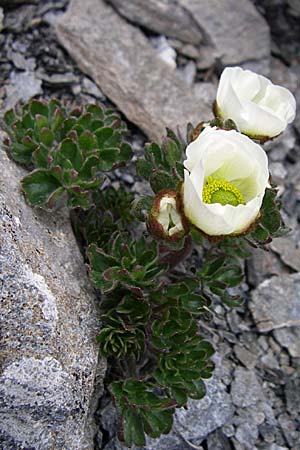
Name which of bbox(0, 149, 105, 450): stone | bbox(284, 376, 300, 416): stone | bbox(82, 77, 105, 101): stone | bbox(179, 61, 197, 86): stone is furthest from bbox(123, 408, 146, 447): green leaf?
bbox(179, 61, 197, 86): stone

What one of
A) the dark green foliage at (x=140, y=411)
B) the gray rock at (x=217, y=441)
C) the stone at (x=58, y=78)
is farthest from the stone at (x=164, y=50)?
the gray rock at (x=217, y=441)

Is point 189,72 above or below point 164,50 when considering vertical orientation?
below

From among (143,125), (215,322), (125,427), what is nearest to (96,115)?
(143,125)

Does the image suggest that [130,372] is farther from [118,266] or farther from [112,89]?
[112,89]

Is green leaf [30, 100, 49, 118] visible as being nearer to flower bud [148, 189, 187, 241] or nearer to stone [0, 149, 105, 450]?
stone [0, 149, 105, 450]

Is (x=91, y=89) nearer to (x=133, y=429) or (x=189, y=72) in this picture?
(x=189, y=72)

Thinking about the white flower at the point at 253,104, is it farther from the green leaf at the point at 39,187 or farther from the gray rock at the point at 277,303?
the gray rock at the point at 277,303

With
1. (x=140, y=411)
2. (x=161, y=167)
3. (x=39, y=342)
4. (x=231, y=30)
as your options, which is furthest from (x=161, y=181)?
(x=231, y=30)
